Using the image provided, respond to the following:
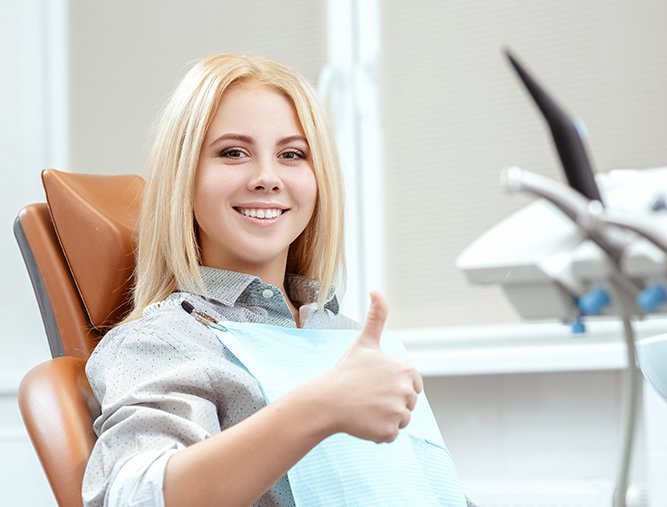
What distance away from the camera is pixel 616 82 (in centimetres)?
213

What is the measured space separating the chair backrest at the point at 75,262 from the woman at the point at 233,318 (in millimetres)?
53

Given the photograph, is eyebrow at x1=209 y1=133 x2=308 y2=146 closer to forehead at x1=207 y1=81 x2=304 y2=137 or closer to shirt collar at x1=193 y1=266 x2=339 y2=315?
forehead at x1=207 y1=81 x2=304 y2=137

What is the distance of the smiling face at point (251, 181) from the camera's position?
124 centimetres

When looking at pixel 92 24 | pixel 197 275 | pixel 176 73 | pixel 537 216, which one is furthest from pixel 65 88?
pixel 537 216

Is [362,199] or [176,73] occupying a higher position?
[176,73]

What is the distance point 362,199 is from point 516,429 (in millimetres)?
645

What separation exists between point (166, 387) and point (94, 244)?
1.11 feet

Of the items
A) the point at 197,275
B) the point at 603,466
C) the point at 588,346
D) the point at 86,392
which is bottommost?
the point at 603,466

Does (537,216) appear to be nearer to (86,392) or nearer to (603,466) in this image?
(86,392)

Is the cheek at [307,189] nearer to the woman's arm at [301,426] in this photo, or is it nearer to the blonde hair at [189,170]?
the blonde hair at [189,170]

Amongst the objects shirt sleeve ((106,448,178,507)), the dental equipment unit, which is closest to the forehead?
shirt sleeve ((106,448,178,507))

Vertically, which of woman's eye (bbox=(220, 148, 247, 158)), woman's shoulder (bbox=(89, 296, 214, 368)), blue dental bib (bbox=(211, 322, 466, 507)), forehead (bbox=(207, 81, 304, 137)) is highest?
forehead (bbox=(207, 81, 304, 137))

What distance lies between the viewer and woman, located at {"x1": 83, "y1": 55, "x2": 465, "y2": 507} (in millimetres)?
859

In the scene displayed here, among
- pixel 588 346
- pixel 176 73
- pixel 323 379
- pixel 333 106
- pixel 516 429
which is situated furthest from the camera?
pixel 176 73
